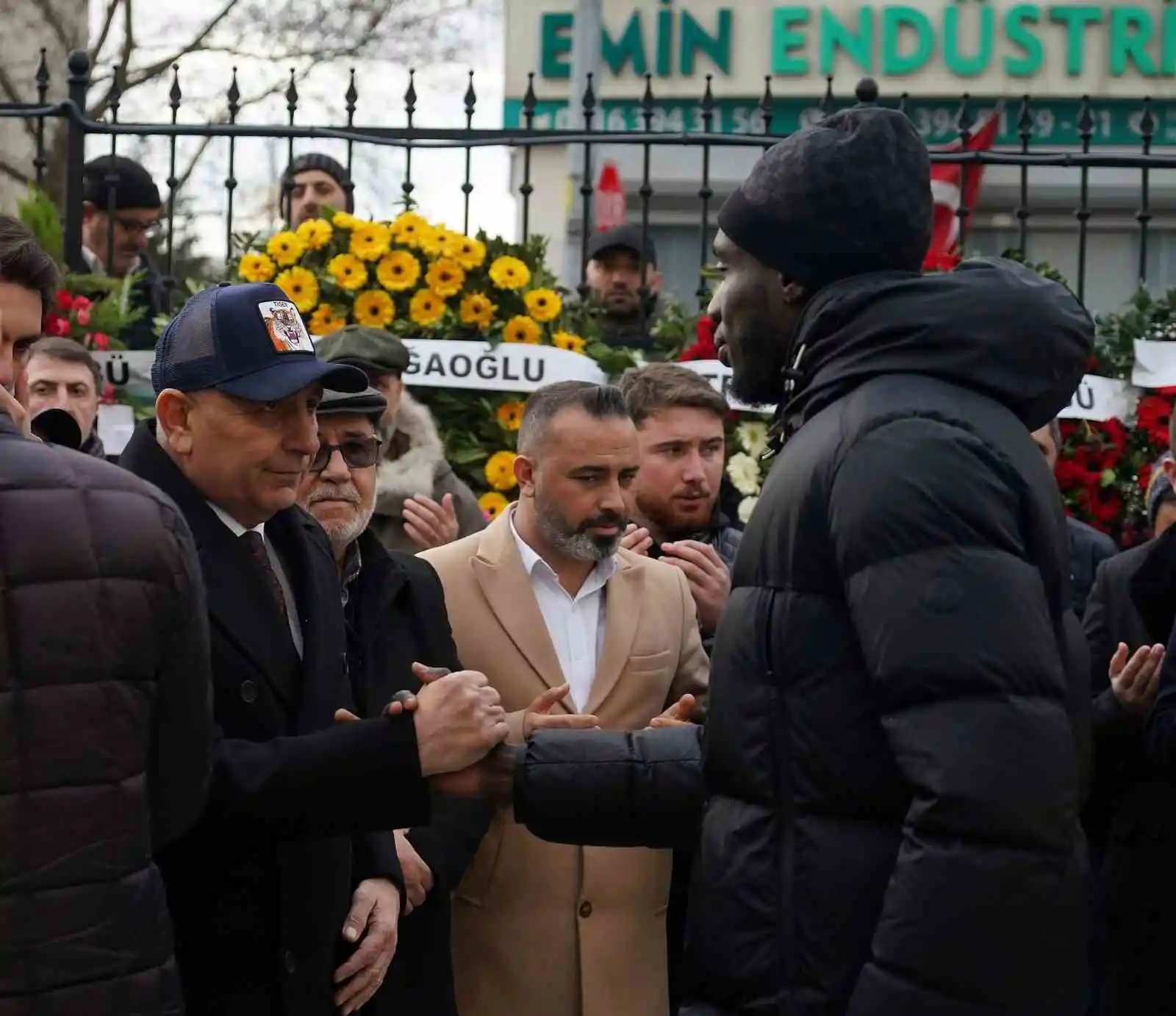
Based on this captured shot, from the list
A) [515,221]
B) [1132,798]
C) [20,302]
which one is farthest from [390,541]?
[515,221]

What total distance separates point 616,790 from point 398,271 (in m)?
4.11

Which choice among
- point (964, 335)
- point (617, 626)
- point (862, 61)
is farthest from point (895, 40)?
point (964, 335)

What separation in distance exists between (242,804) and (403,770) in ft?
0.91

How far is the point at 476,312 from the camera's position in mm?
6957

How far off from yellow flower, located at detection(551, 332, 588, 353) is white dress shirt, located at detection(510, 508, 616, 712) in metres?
2.17

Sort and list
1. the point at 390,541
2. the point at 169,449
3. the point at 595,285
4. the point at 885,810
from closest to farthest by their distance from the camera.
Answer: the point at 885,810 < the point at 169,449 < the point at 390,541 < the point at 595,285

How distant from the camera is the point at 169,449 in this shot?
3.48 metres

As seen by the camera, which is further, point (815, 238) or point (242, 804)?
point (242, 804)

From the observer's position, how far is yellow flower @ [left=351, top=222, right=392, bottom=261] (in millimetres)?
6945

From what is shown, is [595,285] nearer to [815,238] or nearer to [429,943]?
[429,943]

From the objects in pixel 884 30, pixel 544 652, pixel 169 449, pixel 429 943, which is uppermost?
pixel 884 30

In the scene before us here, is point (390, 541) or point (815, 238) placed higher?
point (815, 238)

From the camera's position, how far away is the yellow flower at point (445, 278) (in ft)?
22.8

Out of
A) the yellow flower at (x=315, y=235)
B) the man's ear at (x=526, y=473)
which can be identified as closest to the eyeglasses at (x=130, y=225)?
the yellow flower at (x=315, y=235)
